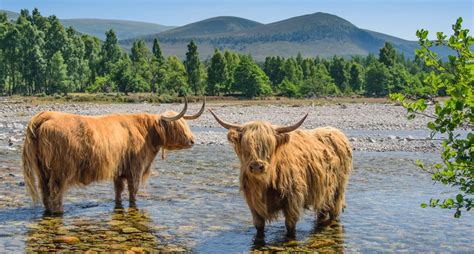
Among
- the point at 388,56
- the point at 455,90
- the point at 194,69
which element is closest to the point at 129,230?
the point at 455,90

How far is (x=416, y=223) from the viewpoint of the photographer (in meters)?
8.41

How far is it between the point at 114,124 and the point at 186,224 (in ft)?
7.47

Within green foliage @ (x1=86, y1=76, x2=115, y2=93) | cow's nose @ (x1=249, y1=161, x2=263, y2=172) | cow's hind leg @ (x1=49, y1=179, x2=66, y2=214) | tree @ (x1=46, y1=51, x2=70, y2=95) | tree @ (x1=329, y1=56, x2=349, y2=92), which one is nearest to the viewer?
cow's nose @ (x1=249, y1=161, x2=263, y2=172)

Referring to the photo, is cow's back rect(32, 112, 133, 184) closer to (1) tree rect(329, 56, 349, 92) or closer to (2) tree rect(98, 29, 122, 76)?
(2) tree rect(98, 29, 122, 76)

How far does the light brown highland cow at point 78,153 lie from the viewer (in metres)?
8.28

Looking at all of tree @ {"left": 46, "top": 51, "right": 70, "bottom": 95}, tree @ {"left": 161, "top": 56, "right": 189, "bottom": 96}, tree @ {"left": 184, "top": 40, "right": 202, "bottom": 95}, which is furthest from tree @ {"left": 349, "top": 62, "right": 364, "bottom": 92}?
tree @ {"left": 46, "top": 51, "right": 70, "bottom": 95}

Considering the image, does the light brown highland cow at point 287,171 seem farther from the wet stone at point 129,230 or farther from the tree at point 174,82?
the tree at point 174,82

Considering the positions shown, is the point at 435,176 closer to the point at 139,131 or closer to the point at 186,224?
the point at 186,224

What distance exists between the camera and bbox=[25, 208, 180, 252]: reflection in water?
22.7 ft

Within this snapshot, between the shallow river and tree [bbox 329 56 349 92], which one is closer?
the shallow river

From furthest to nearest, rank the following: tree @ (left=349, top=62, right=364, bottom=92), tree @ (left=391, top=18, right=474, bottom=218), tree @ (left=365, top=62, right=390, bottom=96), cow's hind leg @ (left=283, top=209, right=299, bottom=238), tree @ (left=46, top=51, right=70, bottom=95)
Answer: tree @ (left=349, top=62, right=364, bottom=92) < tree @ (left=365, top=62, right=390, bottom=96) < tree @ (left=46, top=51, right=70, bottom=95) < cow's hind leg @ (left=283, top=209, right=299, bottom=238) < tree @ (left=391, top=18, right=474, bottom=218)

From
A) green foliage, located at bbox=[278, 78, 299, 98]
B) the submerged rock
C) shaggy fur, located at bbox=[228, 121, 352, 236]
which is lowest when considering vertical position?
green foliage, located at bbox=[278, 78, 299, 98]

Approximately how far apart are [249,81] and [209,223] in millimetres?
79456

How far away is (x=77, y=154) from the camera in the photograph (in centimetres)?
842
